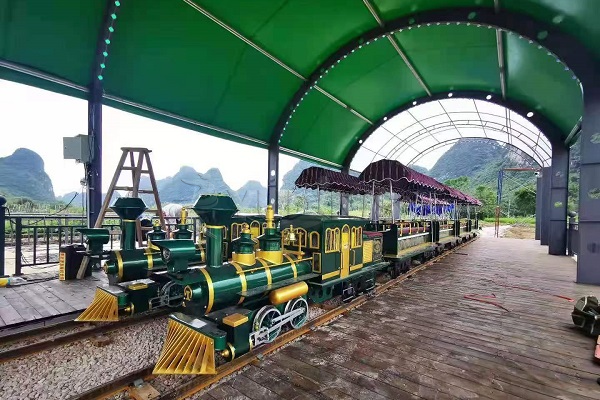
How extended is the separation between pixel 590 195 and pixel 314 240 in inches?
343

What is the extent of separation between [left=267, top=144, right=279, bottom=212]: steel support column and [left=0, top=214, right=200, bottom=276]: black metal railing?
13.2 ft

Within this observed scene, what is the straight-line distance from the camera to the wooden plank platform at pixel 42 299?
477 cm

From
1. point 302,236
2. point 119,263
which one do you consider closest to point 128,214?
point 119,263

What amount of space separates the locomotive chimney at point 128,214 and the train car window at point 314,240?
11.5ft

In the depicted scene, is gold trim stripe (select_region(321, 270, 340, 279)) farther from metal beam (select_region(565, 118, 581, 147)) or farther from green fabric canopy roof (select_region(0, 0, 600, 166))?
metal beam (select_region(565, 118, 581, 147))

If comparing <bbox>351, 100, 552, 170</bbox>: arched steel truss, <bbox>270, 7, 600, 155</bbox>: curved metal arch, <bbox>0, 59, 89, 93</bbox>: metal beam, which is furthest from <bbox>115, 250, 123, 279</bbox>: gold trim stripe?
<bbox>351, 100, 552, 170</bbox>: arched steel truss

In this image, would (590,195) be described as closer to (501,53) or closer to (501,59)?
(501,53)

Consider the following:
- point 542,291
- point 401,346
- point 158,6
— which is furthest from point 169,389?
point 158,6

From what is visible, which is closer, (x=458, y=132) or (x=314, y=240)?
(x=314, y=240)

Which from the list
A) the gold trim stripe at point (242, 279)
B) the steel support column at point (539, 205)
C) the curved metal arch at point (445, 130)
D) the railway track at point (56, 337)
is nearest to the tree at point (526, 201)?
the steel support column at point (539, 205)

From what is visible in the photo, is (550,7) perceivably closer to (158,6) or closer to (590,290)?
(590,290)

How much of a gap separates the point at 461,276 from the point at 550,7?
831 centimetres

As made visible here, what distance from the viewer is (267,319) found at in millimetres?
4215

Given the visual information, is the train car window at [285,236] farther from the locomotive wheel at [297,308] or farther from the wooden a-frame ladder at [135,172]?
the wooden a-frame ladder at [135,172]
